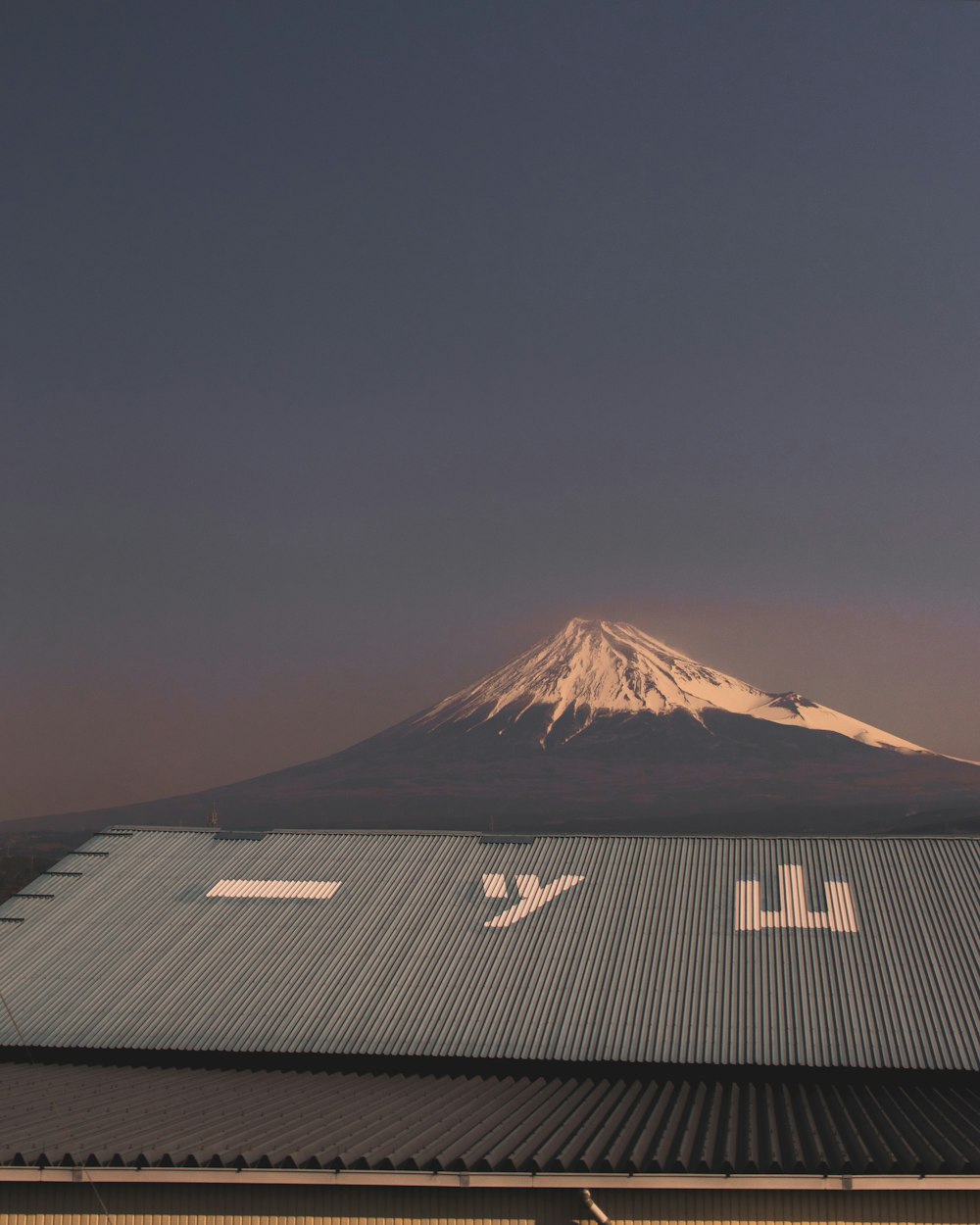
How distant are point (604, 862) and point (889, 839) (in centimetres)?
849

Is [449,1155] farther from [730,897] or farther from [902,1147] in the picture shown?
[730,897]

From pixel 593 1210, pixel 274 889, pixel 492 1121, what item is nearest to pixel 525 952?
pixel 274 889

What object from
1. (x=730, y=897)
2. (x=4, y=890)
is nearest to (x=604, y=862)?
(x=730, y=897)

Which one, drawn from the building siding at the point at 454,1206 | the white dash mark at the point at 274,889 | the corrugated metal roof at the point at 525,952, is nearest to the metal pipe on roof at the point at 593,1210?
the building siding at the point at 454,1206

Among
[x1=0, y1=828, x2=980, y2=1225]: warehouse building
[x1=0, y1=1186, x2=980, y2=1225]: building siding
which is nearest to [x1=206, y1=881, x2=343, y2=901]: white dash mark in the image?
[x1=0, y1=828, x2=980, y2=1225]: warehouse building

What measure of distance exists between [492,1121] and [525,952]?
29.0 feet

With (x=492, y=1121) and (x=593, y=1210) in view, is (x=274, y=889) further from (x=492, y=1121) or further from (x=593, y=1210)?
(x=593, y=1210)

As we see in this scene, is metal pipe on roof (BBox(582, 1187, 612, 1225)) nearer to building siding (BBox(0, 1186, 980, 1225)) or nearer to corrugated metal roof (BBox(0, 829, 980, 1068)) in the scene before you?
building siding (BBox(0, 1186, 980, 1225))

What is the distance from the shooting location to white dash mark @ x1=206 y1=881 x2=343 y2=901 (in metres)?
37.0

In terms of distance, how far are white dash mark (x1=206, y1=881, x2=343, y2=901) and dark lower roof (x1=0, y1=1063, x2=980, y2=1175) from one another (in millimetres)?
7724

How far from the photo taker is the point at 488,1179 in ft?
67.9

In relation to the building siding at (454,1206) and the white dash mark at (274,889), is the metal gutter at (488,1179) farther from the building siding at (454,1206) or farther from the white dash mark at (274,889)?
the white dash mark at (274,889)

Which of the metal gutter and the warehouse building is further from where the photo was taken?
the warehouse building

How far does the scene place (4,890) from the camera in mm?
156750
